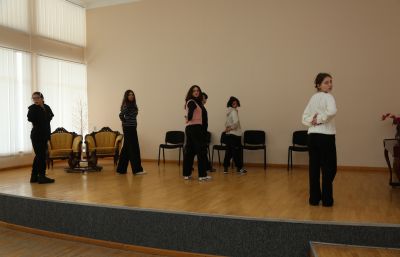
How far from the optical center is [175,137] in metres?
8.23

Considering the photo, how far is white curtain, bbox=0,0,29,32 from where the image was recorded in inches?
294

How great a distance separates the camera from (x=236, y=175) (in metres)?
6.50

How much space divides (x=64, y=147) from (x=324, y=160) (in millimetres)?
5620

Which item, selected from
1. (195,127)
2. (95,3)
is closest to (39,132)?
(195,127)

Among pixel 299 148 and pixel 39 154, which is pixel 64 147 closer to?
pixel 39 154

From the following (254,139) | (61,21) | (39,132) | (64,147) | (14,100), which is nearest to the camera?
(39,132)

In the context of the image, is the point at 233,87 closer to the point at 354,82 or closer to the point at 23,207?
the point at 354,82

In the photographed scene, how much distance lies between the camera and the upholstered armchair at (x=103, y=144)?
7.73 metres

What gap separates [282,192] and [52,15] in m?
6.70

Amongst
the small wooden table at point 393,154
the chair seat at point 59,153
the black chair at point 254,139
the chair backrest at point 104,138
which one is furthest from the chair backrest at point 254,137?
the chair seat at point 59,153

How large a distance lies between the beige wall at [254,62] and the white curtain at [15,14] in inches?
71.6

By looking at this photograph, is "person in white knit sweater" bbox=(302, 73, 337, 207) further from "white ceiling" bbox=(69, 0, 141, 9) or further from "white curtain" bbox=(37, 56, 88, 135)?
"white ceiling" bbox=(69, 0, 141, 9)

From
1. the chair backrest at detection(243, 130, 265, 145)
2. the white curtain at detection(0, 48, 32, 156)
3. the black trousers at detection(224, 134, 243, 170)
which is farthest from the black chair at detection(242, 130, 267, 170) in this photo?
the white curtain at detection(0, 48, 32, 156)

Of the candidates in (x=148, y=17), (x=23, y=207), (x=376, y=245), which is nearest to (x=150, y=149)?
(x=148, y=17)
